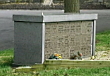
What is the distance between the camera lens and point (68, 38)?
35.2 ft

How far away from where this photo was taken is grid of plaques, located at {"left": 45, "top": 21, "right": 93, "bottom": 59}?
33.5 ft

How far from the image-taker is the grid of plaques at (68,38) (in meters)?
10.2

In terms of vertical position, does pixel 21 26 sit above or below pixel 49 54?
above

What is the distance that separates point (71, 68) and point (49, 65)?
0.48 meters

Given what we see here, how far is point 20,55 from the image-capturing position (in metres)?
10.3

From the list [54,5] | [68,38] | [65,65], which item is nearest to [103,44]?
[68,38]

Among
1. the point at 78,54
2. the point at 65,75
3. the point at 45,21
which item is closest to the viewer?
the point at 65,75

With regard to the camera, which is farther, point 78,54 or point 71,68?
point 78,54

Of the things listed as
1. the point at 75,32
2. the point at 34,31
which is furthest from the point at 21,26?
the point at 75,32

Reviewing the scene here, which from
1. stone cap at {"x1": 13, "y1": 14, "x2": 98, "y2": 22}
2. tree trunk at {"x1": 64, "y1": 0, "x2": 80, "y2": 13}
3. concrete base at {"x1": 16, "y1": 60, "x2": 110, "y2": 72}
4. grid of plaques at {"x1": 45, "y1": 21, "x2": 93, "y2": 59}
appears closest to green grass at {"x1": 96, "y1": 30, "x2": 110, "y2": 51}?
tree trunk at {"x1": 64, "y1": 0, "x2": 80, "y2": 13}

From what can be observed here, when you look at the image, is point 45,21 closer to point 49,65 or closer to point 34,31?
point 34,31

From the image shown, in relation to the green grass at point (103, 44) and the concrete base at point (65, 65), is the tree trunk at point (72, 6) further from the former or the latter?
the concrete base at point (65, 65)

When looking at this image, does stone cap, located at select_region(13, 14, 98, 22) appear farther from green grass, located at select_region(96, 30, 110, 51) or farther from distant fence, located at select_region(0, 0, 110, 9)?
distant fence, located at select_region(0, 0, 110, 9)

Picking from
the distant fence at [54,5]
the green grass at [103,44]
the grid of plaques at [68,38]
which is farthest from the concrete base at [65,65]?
the distant fence at [54,5]
